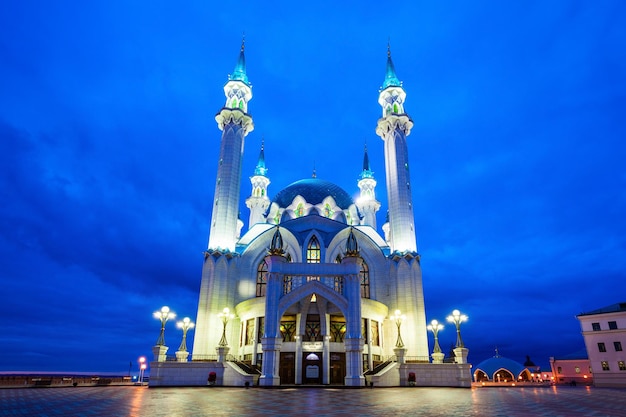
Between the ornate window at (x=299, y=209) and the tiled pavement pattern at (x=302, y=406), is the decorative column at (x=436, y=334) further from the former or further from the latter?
the ornate window at (x=299, y=209)

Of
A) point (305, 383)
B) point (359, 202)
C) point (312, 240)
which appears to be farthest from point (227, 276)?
point (359, 202)

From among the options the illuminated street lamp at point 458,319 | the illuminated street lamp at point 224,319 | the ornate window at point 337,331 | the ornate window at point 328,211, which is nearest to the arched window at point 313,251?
the ornate window at point 337,331

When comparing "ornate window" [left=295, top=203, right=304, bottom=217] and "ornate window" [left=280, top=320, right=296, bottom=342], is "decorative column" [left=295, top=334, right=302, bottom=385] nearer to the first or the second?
"ornate window" [left=280, top=320, right=296, bottom=342]

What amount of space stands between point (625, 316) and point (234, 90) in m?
53.7

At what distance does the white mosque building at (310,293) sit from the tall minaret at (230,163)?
0.40 feet

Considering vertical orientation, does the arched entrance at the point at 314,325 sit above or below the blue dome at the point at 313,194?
below

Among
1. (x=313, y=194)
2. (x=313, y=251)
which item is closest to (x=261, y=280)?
(x=313, y=251)

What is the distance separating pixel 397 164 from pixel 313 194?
38.4 ft

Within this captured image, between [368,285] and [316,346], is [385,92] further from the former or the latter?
[316,346]

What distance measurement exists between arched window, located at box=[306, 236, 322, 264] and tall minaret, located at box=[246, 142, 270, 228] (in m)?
18.6

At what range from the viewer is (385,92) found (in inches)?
1951

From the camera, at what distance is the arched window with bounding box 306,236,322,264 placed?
39875 mm

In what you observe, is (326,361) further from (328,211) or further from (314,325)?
(328,211)

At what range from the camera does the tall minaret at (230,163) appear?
39519 millimetres
